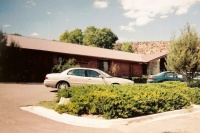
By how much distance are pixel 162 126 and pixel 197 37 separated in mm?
9203

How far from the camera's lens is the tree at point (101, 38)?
237 feet

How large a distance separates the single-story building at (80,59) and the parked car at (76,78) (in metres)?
9.39

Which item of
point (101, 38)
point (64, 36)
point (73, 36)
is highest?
point (73, 36)

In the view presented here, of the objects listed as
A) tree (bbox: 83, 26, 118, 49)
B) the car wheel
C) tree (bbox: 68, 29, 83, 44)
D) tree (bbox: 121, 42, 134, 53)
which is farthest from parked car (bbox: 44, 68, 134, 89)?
tree (bbox: 83, 26, 118, 49)

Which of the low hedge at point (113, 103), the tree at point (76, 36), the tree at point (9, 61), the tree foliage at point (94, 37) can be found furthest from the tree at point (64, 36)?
the low hedge at point (113, 103)

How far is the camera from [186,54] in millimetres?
15023

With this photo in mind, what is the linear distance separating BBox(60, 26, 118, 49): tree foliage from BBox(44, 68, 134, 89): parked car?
56177mm

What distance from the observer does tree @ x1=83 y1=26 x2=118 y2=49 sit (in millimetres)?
72125

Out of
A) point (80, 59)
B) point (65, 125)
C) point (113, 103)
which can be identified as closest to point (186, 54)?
point (113, 103)

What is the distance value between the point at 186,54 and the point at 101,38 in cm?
5828

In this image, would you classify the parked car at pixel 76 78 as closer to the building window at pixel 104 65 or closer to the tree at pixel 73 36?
→ the building window at pixel 104 65

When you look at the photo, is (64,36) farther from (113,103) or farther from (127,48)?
(113,103)

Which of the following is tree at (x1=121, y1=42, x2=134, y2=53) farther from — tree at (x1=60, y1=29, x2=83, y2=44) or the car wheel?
the car wheel

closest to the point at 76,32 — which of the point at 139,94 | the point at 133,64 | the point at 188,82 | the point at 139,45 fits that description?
the point at 139,45
